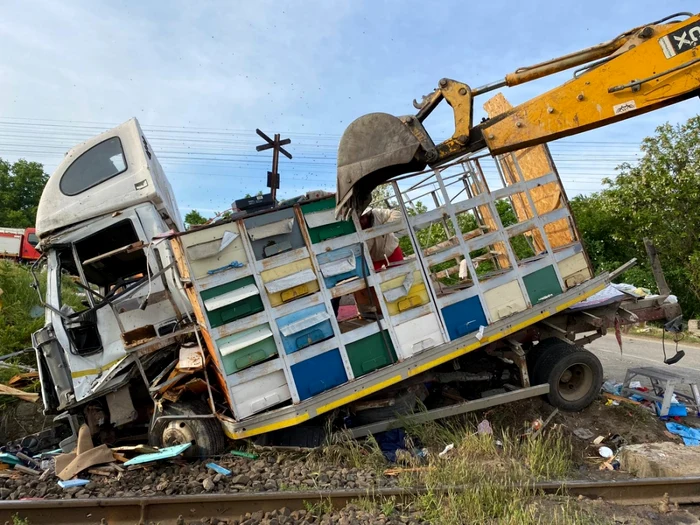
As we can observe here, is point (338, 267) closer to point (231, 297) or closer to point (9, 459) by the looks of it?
point (231, 297)

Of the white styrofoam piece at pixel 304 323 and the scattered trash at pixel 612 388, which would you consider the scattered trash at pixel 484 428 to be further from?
the scattered trash at pixel 612 388

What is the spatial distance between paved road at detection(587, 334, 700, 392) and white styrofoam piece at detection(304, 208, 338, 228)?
5.84 meters

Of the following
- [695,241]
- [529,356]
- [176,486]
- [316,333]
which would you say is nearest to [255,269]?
[316,333]

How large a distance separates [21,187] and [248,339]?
127 feet

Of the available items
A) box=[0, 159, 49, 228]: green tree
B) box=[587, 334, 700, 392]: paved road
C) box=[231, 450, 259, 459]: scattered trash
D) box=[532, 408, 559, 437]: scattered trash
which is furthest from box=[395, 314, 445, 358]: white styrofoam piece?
box=[0, 159, 49, 228]: green tree

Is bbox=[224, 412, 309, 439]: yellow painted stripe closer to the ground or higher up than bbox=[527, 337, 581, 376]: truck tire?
higher up

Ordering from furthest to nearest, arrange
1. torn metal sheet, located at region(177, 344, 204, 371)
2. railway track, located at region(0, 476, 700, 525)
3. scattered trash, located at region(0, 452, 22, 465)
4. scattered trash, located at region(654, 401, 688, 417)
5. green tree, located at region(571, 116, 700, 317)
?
green tree, located at region(571, 116, 700, 317) < scattered trash, located at region(654, 401, 688, 417) < scattered trash, located at region(0, 452, 22, 465) < torn metal sheet, located at region(177, 344, 204, 371) < railway track, located at region(0, 476, 700, 525)

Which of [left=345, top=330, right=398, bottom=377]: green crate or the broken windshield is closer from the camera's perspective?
[left=345, top=330, right=398, bottom=377]: green crate

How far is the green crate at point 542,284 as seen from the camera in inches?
201

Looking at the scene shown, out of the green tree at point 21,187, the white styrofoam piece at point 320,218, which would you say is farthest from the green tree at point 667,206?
the green tree at point 21,187

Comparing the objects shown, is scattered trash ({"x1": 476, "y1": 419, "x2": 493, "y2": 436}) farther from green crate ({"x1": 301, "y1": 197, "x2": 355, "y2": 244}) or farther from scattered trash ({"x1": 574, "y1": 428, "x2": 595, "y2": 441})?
green crate ({"x1": 301, "y1": 197, "x2": 355, "y2": 244})

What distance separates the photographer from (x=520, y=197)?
5.51 meters

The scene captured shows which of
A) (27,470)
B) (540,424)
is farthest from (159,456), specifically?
(540,424)

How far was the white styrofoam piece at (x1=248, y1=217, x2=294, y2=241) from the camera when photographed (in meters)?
4.54
